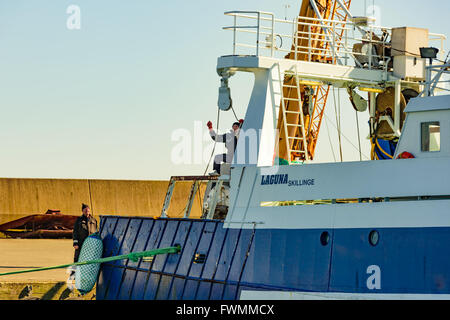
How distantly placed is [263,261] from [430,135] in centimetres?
349

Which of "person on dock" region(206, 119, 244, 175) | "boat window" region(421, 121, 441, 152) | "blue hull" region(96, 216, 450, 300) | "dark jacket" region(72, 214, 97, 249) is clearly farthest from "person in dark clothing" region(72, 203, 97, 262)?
"boat window" region(421, 121, 441, 152)

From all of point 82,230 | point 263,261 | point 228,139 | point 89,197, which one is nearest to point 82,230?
point 82,230

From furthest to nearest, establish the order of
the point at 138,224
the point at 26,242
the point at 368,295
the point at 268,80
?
the point at 26,242 < the point at 138,224 < the point at 268,80 < the point at 368,295

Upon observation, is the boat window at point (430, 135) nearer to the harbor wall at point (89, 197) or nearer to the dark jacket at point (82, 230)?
the dark jacket at point (82, 230)

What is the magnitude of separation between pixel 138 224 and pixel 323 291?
658cm

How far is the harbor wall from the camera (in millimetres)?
33906

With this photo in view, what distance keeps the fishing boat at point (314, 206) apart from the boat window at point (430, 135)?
0.02 metres

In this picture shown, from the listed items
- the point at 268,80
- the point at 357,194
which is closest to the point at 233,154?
the point at 268,80

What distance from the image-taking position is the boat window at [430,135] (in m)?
14.7

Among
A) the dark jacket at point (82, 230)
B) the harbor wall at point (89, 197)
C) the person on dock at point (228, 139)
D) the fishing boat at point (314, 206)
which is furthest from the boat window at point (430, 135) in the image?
the harbor wall at point (89, 197)

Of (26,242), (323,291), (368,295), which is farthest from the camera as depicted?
(26,242)

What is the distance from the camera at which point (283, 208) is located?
1612cm

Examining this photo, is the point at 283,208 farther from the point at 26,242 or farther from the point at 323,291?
the point at 26,242

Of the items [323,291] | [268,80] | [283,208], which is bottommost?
[323,291]
